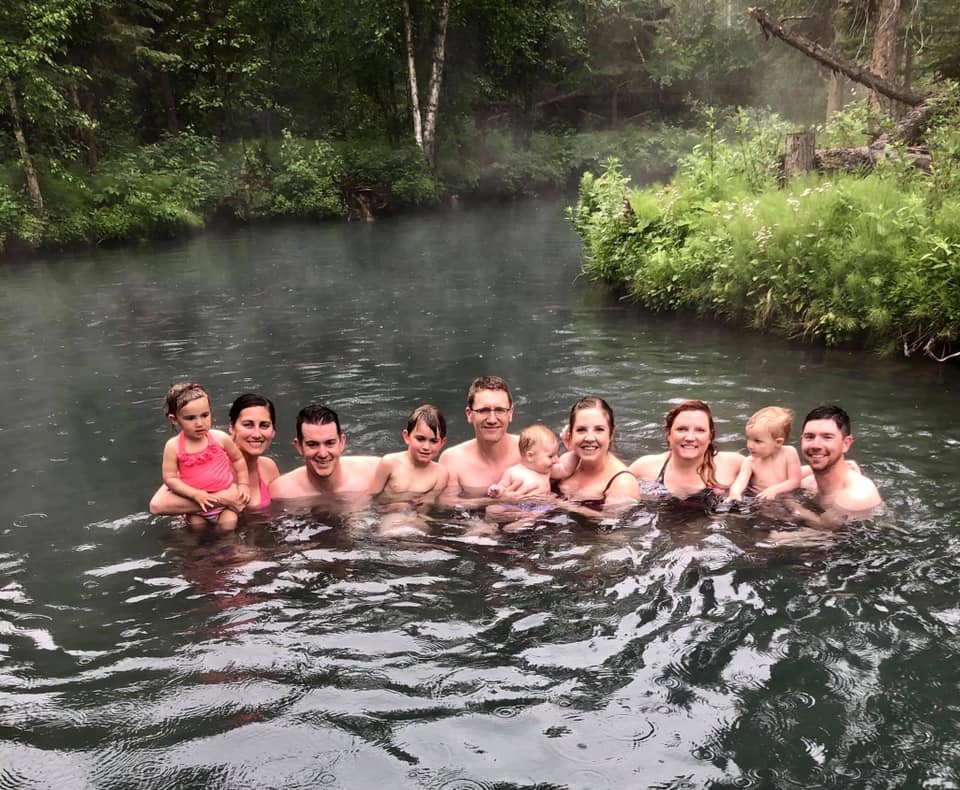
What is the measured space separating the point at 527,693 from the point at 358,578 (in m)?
1.62

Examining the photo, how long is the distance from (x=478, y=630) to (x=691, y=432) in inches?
96.5

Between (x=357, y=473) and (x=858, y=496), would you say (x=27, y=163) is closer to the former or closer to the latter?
(x=357, y=473)

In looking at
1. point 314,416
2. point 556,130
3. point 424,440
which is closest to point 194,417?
point 314,416

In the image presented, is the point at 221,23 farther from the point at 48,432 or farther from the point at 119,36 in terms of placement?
the point at 48,432

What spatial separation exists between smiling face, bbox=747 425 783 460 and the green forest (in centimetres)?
457

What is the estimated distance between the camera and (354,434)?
8.68m

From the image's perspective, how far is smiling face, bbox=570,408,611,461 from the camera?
626cm

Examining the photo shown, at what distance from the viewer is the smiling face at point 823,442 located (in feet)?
19.5

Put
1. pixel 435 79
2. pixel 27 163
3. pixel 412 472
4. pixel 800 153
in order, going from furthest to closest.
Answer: pixel 435 79 < pixel 27 163 < pixel 800 153 < pixel 412 472

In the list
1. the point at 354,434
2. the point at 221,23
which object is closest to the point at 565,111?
the point at 221,23

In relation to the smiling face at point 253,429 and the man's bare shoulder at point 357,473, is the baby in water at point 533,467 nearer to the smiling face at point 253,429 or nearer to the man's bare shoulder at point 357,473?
the man's bare shoulder at point 357,473

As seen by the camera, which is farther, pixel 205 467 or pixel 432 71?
pixel 432 71

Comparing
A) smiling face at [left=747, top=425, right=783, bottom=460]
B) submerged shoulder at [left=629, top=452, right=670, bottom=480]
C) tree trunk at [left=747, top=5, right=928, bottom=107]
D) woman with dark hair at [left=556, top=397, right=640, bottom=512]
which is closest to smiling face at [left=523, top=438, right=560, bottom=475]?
woman with dark hair at [left=556, top=397, right=640, bottom=512]

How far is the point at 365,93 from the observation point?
37531 mm
